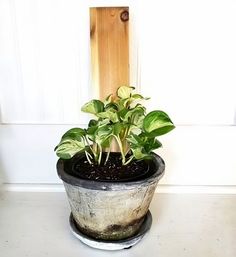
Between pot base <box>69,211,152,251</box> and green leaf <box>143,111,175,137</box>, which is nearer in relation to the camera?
green leaf <box>143,111,175,137</box>

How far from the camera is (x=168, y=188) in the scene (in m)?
1.42

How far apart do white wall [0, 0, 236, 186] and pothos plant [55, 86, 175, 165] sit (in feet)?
0.96

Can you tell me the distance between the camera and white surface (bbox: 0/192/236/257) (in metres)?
1.05

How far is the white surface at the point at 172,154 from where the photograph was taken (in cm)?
134

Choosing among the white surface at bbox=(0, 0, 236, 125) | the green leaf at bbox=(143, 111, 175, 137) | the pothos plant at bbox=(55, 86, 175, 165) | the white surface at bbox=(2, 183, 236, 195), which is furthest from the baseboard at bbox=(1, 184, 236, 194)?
the green leaf at bbox=(143, 111, 175, 137)

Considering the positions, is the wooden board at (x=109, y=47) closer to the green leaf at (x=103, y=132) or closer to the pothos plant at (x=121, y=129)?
the pothos plant at (x=121, y=129)

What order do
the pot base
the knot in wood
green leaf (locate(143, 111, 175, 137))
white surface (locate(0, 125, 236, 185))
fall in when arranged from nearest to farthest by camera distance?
1. green leaf (locate(143, 111, 175, 137))
2. the pot base
3. the knot in wood
4. white surface (locate(0, 125, 236, 185))

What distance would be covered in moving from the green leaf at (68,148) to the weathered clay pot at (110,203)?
2.8 inches

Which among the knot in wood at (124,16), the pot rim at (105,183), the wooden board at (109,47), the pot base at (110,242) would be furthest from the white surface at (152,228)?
the knot in wood at (124,16)

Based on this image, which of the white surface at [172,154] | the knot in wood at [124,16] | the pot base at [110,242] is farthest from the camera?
the white surface at [172,154]

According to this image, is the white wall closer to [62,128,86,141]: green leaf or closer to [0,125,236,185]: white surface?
[0,125,236,185]: white surface

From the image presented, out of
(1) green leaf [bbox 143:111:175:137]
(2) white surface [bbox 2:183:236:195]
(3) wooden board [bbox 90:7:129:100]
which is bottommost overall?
(2) white surface [bbox 2:183:236:195]

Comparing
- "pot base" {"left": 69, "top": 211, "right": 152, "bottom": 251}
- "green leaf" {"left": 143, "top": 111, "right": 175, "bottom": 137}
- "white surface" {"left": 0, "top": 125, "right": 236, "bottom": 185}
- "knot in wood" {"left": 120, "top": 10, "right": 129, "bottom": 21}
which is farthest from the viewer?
A: "white surface" {"left": 0, "top": 125, "right": 236, "bottom": 185}
